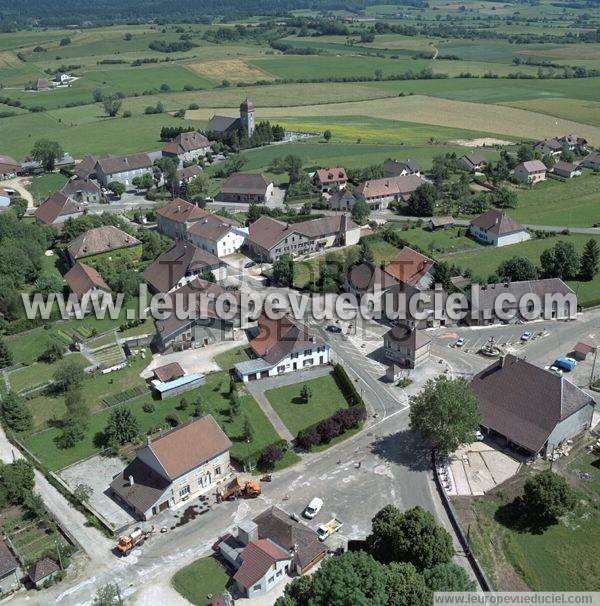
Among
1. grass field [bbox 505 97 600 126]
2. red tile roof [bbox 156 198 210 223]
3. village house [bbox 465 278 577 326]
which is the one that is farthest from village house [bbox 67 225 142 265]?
grass field [bbox 505 97 600 126]

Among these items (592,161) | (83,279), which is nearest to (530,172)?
(592,161)

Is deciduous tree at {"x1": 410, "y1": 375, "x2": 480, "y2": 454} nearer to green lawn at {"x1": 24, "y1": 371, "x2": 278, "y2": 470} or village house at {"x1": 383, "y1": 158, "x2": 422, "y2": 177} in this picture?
green lawn at {"x1": 24, "y1": 371, "x2": 278, "y2": 470}

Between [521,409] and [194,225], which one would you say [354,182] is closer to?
[194,225]

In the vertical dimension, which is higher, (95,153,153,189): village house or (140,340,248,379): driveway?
(95,153,153,189): village house

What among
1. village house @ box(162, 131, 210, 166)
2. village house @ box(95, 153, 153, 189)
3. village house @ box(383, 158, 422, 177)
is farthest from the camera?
village house @ box(162, 131, 210, 166)

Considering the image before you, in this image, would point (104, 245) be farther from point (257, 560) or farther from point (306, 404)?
point (257, 560)

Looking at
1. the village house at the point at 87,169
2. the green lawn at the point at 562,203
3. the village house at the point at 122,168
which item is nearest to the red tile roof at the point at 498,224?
the green lawn at the point at 562,203

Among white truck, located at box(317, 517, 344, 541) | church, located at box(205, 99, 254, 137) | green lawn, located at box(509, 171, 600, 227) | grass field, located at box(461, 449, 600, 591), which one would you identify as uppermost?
church, located at box(205, 99, 254, 137)
